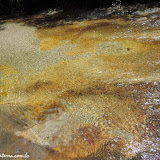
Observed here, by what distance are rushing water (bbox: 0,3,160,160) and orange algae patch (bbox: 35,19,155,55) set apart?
0.07 feet

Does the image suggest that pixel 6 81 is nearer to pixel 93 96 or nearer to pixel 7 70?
pixel 7 70

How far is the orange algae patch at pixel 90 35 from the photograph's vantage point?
3.64 m

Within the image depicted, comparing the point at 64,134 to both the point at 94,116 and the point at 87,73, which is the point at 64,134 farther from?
the point at 87,73

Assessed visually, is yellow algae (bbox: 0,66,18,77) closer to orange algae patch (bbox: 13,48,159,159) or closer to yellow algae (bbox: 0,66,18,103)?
yellow algae (bbox: 0,66,18,103)

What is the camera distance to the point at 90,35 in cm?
411

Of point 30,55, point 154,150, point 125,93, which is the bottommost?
point 154,150

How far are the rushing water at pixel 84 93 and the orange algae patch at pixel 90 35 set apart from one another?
0.07 ft

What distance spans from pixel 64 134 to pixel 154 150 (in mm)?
1051

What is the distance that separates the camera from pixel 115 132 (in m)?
2.03

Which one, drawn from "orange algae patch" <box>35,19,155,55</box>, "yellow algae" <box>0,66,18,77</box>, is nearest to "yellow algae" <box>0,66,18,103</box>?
"yellow algae" <box>0,66,18,77</box>

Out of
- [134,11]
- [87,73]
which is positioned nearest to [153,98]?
[87,73]

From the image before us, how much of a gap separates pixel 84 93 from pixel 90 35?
2018 millimetres

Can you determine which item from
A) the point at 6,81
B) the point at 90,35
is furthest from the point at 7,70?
the point at 90,35

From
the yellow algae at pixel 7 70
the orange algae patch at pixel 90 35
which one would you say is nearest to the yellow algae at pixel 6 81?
the yellow algae at pixel 7 70
